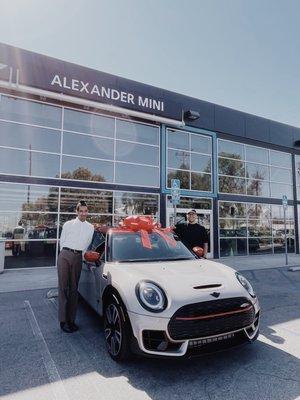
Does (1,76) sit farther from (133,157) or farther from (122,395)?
(122,395)

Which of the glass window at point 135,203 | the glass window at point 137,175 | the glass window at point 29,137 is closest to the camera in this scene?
the glass window at point 29,137

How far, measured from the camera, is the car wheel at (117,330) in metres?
3.30

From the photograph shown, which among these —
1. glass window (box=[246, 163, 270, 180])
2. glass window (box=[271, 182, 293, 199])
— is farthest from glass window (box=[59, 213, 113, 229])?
glass window (box=[271, 182, 293, 199])

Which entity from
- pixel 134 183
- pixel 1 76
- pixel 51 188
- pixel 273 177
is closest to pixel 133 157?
pixel 134 183

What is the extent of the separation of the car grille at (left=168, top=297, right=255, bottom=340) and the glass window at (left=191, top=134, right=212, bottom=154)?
500 inches

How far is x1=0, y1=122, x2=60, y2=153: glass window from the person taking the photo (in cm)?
1166

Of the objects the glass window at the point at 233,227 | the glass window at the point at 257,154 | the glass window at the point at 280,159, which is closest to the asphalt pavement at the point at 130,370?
the glass window at the point at 233,227

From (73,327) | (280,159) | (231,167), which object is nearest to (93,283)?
(73,327)

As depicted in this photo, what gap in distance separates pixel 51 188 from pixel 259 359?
10.0 m

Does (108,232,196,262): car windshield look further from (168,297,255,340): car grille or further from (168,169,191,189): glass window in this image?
(168,169,191,189): glass window

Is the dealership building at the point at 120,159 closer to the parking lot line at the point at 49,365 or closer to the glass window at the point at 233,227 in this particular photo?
the glass window at the point at 233,227

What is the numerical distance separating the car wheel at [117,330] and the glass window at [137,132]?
10.9m

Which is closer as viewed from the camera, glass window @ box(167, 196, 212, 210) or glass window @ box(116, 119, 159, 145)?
glass window @ box(116, 119, 159, 145)

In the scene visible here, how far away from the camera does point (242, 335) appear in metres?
3.36
